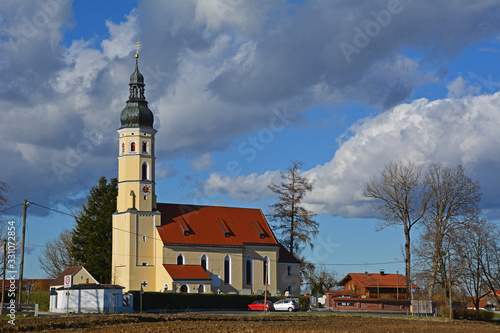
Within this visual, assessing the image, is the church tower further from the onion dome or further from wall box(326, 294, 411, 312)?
wall box(326, 294, 411, 312)

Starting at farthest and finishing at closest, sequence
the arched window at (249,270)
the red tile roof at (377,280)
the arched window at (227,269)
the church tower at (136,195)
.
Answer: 1. the red tile roof at (377,280)
2. the arched window at (249,270)
3. the arched window at (227,269)
4. the church tower at (136,195)

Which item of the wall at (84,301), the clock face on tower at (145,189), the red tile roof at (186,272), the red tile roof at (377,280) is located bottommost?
the wall at (84,301)

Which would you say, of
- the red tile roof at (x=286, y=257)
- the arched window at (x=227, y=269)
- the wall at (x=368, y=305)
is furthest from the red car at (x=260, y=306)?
the red tile roof at (x=286, y=257)

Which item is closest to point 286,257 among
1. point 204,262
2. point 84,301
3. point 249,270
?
point 249,270

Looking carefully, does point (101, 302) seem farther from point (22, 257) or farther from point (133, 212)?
point (133, 212)

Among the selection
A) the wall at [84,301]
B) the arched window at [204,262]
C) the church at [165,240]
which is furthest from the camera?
the arched window at [204,262]

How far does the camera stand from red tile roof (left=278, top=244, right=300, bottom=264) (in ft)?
242

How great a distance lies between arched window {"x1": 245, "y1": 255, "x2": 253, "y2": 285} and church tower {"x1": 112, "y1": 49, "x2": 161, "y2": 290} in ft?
33.6

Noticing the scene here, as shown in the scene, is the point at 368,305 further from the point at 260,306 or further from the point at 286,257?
the point at 286,257

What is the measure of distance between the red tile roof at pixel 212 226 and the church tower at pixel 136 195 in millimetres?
1953

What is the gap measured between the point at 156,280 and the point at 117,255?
15.0 ft

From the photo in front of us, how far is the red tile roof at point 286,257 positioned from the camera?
73750 mm

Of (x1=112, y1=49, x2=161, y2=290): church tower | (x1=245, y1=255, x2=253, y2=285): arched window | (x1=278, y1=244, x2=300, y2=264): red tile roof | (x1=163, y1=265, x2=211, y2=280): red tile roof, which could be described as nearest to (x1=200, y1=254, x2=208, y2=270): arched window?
(x1=163, y1=265, x2=211, y2=280): red tile roof

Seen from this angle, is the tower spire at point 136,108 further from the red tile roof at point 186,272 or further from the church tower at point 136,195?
the red tile roof at point 186,272
